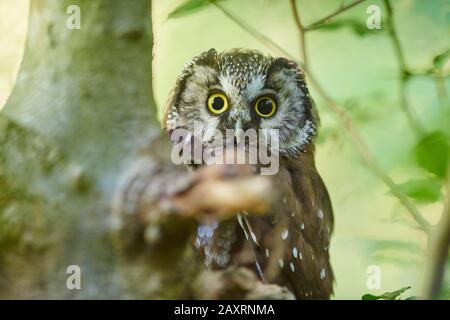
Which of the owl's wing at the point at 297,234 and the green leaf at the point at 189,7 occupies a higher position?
the green leaf at the point at 189,7

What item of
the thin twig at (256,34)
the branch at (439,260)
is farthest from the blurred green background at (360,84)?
the branch at (439,260)

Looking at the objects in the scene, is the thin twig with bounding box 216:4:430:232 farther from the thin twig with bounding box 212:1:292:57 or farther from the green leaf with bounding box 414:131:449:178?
the green leaf with bounding box 414:131:449:178

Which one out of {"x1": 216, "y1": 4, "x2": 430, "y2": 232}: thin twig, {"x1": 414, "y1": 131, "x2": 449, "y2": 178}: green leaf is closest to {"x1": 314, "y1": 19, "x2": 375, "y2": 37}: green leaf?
{"x1": 216, "y1": 4, "x2": 430, "y2": 232}: thin twig

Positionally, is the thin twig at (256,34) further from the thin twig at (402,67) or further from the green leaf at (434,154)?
the green leaf at (434,154)

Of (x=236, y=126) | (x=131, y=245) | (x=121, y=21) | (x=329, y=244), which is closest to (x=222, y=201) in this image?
(x=131, y=245)

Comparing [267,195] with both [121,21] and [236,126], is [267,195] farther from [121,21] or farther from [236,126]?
[236,126]
